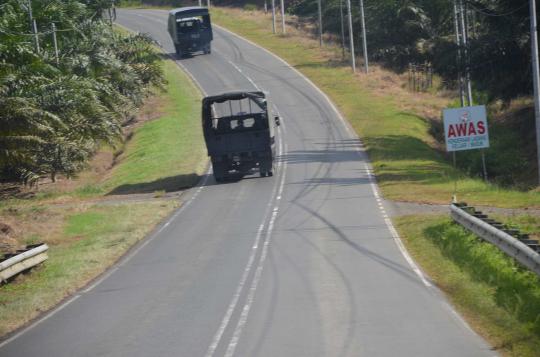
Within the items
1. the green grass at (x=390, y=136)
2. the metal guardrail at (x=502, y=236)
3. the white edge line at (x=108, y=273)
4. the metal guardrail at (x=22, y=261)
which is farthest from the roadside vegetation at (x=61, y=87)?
the metal guardrail at (x=502, y=236)

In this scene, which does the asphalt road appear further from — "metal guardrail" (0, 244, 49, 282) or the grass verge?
"metal guardrail" (0, 244, 49, 282)

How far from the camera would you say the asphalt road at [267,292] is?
1270 centimetres

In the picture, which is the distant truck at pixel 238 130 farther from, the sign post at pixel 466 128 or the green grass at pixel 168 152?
the sign post at pixel 466 128

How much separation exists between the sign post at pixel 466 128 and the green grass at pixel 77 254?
9.26 metres

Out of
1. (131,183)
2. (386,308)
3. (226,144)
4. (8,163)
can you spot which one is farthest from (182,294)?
(131,183)

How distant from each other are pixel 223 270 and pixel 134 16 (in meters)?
91.1

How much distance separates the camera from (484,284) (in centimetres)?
1589

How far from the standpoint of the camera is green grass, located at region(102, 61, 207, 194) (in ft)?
128

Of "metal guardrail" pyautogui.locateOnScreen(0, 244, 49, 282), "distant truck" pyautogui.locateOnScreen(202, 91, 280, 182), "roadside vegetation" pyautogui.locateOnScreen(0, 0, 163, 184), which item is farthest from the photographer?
"distant truck" pyautogui.locateOnScreen(202, 91, 280, 182)

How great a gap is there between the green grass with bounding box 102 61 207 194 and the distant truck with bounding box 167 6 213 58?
10406mm

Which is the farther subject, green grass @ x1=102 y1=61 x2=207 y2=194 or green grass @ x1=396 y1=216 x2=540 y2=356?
green grass @ x1=102 y1=61 x2=207 y2=194

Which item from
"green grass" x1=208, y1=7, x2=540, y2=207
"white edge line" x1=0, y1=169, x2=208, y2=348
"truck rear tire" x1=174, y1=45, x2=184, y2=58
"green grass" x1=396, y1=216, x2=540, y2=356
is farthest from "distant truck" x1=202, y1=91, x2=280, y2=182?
"truck rear tire" x1=174, y1=45, x2=184, y2=58

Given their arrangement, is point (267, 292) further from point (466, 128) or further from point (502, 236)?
point (466, 128)

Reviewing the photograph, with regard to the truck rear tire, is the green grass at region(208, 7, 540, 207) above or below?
below
